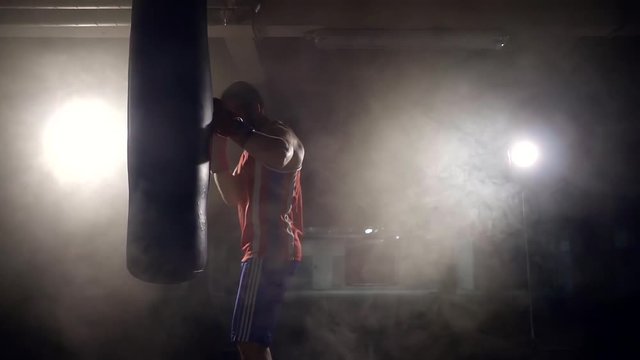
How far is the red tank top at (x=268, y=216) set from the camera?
177cm

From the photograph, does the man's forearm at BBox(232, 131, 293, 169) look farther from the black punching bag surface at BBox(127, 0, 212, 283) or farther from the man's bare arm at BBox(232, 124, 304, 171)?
the black punching bag surface at BBox(127, 0, 212, 283)

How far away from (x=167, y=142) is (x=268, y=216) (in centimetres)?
55

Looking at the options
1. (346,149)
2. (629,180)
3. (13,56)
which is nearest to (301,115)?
(346,149)

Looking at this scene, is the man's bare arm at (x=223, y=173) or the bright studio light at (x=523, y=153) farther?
the bright studio light at (x=523, y=153)

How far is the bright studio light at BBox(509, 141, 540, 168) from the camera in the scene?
16.8 feet

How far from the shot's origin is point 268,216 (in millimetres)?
1789

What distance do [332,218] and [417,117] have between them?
2.59 metres

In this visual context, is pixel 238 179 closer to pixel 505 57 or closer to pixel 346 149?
pixel 505 57

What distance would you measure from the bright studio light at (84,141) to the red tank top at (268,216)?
8.37ft

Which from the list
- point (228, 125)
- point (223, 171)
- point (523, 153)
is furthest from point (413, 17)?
point (523, 153)

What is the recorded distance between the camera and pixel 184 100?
4.61 ft

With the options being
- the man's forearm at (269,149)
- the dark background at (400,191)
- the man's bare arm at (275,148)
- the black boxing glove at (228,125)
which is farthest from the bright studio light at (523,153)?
the black boxing glove at (228,125)

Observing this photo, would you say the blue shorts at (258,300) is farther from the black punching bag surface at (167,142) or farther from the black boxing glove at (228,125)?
the black boxing glove at (228,125)

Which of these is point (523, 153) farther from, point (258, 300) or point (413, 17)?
point (258, 300)
